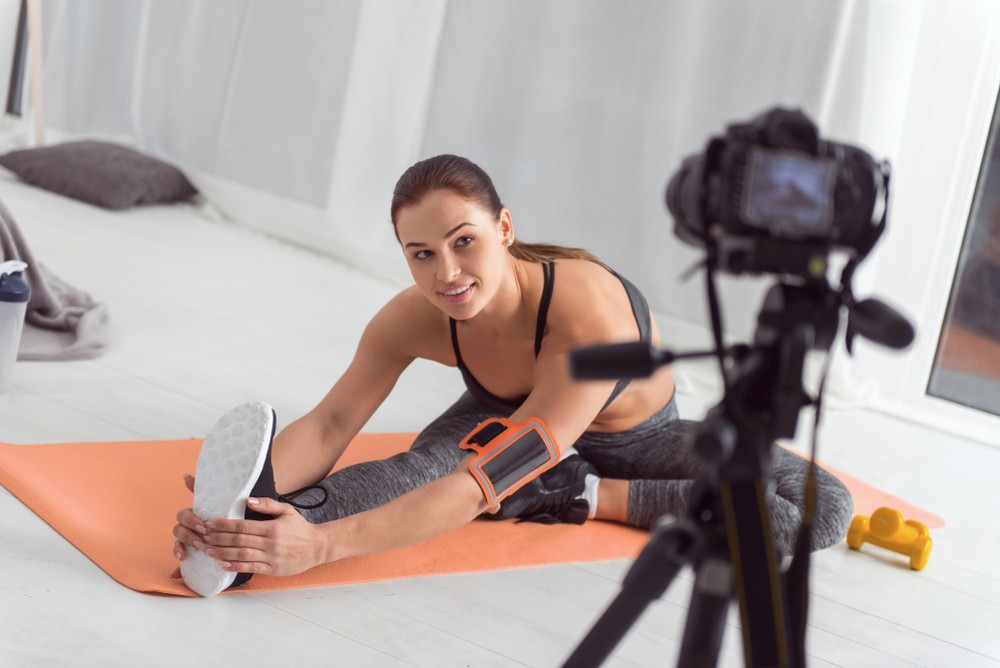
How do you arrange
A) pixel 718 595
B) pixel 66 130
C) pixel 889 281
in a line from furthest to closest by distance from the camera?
pixel 66 130
pixel 889 281
pixel 718 595

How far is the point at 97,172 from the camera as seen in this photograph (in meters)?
4.02

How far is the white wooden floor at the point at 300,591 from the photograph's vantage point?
1556mm

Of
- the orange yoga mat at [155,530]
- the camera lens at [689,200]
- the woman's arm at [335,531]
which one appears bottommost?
the orange yoga mat at [155,530]

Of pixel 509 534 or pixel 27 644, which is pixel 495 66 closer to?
pixel 509 534

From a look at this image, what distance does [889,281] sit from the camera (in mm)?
3213

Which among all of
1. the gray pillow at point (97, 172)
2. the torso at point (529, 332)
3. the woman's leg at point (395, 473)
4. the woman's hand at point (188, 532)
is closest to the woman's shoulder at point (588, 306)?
the torso at point (529, 332)

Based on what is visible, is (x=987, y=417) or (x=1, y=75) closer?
(x=987, y=417)

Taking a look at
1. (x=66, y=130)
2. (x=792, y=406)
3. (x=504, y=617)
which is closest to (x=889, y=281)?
(x=504, y=617)

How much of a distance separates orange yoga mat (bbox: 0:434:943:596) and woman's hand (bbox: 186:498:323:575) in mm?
100

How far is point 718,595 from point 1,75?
4.72m

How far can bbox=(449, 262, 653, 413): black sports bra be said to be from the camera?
1.87 meters

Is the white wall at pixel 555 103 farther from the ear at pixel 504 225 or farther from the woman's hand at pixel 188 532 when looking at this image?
the woman's hand at pixel 188 532

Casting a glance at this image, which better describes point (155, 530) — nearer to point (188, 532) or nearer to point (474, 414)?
point (188, 532)

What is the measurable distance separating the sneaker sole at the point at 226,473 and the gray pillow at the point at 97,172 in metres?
2.61
